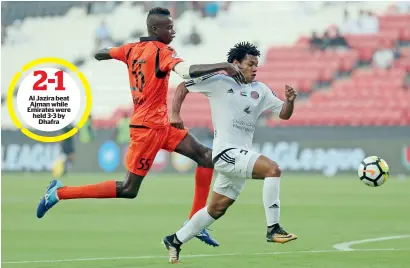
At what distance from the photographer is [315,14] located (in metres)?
33.0

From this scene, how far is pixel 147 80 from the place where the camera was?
904cm

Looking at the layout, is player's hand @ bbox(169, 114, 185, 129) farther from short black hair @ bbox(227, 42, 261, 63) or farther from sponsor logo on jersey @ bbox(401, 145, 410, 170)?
sponsor logo on jersey @ bbox(401, 145, 410, 170)

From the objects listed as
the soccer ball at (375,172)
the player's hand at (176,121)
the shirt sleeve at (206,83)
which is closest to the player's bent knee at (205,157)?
the player's hand at (176,121)

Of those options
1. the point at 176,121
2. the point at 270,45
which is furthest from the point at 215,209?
the point at 270,45

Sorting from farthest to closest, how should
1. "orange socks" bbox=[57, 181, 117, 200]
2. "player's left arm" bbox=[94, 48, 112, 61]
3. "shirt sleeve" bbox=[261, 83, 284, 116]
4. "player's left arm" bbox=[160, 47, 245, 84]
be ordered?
"player's left arm" bbox=[94, 48, 112, 61]
"orange socks" bbox=[57, 181, 117, 200]
"shirt sleeve" bbox=[261, 83, 284, 116]
"player's left arm" bbox=[160, 47, 245, 84]

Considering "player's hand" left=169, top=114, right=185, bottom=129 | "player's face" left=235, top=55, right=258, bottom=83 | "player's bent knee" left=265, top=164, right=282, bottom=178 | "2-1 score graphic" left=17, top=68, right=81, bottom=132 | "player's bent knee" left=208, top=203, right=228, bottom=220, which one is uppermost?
"2-1 score graphic" left=17, top=68, right=81, bottom=132

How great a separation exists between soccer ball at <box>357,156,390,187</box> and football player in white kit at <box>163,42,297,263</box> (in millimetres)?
2158

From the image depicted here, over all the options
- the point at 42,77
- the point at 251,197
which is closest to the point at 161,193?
the point at 251,197

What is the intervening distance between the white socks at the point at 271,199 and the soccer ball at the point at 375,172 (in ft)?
8.20

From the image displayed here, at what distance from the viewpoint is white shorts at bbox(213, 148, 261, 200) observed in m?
8.08

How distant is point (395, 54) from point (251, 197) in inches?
518

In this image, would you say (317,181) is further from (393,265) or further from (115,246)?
(393,265)

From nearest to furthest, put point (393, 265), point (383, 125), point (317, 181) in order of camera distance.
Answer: point (393, 265) → point (317, 181) → point (383, 125)

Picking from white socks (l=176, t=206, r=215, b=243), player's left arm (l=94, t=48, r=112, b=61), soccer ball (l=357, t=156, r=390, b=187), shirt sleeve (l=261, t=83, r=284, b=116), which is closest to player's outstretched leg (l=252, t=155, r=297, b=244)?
white socks (l=176, t=206, r=215, b=243)
